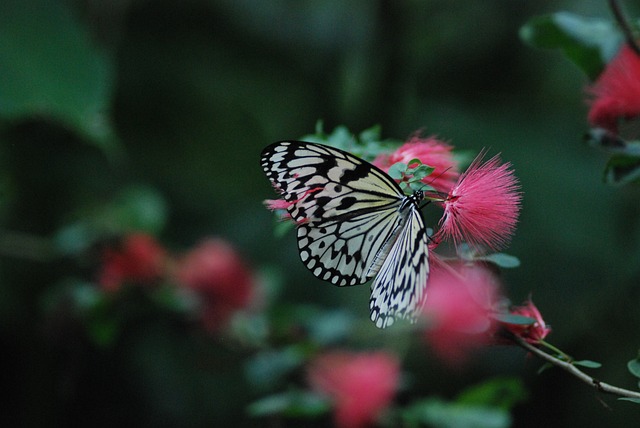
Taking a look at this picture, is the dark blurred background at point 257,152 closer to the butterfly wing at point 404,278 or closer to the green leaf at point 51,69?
the green leaf at point 51,69

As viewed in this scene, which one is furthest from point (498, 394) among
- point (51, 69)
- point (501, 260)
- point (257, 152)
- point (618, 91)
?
point (257, 152)

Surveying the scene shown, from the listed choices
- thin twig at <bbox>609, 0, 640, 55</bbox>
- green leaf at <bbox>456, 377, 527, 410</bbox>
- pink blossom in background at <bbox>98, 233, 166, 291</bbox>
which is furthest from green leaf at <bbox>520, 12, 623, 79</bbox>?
pink blossom in background at <bbox>98, 233, 166, 291</bbox>

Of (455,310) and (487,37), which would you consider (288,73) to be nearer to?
(487,37)

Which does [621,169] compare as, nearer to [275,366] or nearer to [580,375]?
[580,375]

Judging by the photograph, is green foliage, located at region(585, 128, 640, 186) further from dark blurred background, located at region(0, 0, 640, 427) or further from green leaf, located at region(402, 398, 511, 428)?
dark blurred background, located at region(0, 0, 640, 427)

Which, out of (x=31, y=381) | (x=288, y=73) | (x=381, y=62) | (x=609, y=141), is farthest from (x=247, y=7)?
(x=609, y=141)
